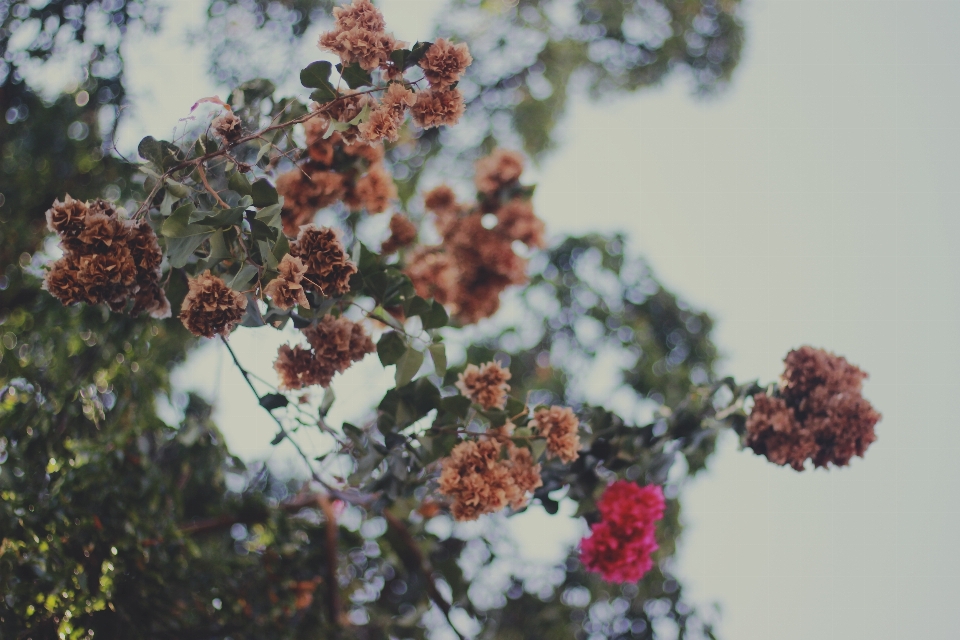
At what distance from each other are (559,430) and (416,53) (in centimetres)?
78

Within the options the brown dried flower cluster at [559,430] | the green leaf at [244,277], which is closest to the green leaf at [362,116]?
the green leaf at [244,277]

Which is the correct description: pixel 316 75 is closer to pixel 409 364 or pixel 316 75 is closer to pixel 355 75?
pixel 355 75

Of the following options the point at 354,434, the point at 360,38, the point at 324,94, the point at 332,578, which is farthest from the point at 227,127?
the point at 332,578

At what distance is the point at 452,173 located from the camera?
4207 millimetres

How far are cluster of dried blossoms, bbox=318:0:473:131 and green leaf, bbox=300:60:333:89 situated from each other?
35 millimetres

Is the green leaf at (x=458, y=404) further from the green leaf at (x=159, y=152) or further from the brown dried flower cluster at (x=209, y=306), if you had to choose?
the green leaf at (x=159, y=152)

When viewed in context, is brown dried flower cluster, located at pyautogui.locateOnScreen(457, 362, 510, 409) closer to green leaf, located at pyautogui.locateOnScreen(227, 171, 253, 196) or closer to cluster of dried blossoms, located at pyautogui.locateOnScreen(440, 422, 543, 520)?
cluster of dried blossoms, located at pyautogui.locateOnScreen(440, 422, 543, 520)

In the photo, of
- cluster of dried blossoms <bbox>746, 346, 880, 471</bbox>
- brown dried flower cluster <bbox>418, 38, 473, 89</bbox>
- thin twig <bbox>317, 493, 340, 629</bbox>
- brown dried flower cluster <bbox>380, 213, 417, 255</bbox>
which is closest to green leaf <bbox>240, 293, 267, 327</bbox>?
brown dried flower cluster <bbox>418, 38, 473, 89</bbox>

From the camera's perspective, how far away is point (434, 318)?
4.96 ft

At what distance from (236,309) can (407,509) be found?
5.80 feet

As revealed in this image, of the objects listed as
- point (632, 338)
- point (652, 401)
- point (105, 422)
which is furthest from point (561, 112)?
point (105, 422)

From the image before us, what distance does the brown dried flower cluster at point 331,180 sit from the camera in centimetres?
183

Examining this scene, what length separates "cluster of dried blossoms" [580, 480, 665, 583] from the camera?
6.05 feet

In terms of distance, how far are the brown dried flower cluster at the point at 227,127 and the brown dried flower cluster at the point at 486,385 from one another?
639 millimetres
